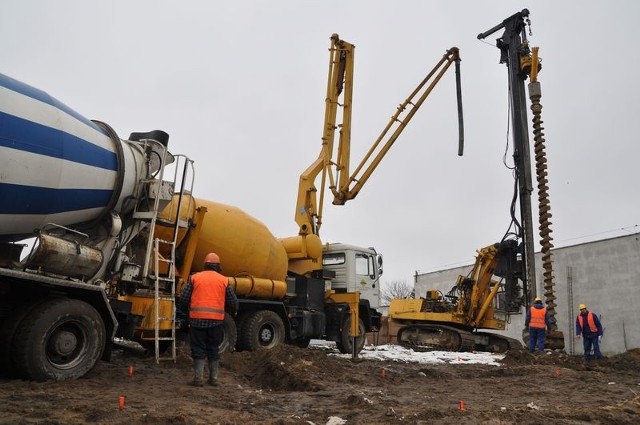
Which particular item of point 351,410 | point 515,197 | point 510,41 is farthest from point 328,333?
point 510,41

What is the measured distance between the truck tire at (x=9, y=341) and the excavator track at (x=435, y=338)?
1427 cm

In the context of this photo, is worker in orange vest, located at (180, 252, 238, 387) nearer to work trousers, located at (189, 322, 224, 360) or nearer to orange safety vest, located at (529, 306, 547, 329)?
work trousers, located at (189, 322, 224, 360)

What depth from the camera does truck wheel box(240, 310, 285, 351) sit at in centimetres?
1014

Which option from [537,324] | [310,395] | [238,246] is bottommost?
[310,395]

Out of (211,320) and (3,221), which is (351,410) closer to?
(211,320)

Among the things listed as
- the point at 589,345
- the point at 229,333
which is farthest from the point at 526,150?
the point at 229,333

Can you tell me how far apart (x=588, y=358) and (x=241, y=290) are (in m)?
8.81

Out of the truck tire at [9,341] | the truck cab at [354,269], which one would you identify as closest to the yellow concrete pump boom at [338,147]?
the truck cab at [354,269]

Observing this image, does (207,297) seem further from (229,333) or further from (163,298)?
(229,333)

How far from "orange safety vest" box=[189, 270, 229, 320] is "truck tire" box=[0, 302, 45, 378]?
1771mm

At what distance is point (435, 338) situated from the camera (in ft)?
59.1

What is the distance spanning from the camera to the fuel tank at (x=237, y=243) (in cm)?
965

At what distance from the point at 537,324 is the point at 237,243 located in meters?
7.73

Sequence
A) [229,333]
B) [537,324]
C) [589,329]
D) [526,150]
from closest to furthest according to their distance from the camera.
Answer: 1. [229,333]
2. [537,324]
3. [589,329]
4. [526,150]
